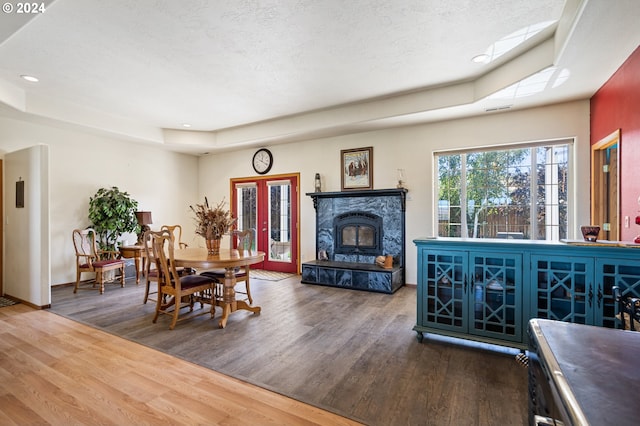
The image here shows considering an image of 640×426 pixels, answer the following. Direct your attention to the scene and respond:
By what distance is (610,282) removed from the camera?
91.2 inches

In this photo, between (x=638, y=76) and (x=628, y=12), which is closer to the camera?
(x=628, y=12)

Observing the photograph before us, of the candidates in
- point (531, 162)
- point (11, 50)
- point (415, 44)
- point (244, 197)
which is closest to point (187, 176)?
point (244, 197)

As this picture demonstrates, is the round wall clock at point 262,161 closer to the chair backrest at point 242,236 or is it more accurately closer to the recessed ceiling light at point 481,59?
the chair backrest at point 242,236

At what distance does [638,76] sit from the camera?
2.67m

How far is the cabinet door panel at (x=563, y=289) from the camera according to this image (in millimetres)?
2361

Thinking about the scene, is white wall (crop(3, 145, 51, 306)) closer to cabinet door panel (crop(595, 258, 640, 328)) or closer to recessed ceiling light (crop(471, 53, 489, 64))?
recessed ceiling light (crop(471, 53, 489, 64))

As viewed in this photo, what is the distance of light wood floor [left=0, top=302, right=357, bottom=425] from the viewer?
1.85m

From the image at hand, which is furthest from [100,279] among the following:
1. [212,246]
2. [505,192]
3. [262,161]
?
[505,192]

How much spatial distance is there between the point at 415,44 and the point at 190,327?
3.90 m

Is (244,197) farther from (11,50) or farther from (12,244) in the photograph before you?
(11,50)

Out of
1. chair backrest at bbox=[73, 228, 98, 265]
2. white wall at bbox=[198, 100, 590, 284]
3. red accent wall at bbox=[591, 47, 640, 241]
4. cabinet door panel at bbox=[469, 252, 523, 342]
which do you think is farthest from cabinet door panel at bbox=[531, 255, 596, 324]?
chair backrest at bbox=[73, 228, 98, 265]

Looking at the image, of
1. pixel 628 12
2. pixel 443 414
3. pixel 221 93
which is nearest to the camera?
pixel 443 414

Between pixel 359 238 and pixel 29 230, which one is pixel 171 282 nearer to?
pixel 29 230

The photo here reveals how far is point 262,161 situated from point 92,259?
144 inches
